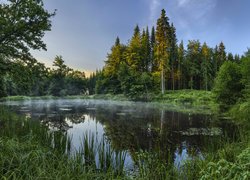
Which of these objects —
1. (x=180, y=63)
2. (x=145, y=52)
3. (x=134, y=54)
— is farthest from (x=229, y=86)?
(x=180, y=63)

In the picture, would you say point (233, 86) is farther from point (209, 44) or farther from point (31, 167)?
point (209, 44)

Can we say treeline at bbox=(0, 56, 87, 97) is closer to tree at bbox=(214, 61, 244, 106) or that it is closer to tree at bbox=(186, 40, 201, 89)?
tree at bbox=(214, 61, 244, 106)

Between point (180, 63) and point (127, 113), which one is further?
point (180, 63)

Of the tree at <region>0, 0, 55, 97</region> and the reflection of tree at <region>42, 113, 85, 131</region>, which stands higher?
the tree at <region>0, 0, 55, 97</region>

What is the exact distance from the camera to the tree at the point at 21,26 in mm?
12836

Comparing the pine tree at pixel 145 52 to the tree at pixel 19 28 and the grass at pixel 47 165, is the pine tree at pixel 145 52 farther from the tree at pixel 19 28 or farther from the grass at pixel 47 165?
the grass at pixel 47 165

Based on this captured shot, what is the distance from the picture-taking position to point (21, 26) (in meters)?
12.9

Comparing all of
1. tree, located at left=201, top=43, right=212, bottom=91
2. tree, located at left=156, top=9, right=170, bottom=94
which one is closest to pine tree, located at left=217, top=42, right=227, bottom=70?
tree, located at left=201, top=43, right=212, bottom=91

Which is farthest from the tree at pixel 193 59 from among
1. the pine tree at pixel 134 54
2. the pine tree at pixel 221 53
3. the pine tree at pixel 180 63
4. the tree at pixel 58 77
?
the tree at pixel 58 77

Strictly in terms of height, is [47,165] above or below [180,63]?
below

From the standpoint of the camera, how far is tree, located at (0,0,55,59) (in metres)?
12.8

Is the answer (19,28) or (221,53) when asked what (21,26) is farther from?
(221,53)

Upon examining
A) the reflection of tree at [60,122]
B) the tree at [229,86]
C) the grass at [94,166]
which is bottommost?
the reflection of tree at [60,122]

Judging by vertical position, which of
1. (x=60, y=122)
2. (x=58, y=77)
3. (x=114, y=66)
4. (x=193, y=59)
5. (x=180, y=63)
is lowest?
(x=60, y=122)
